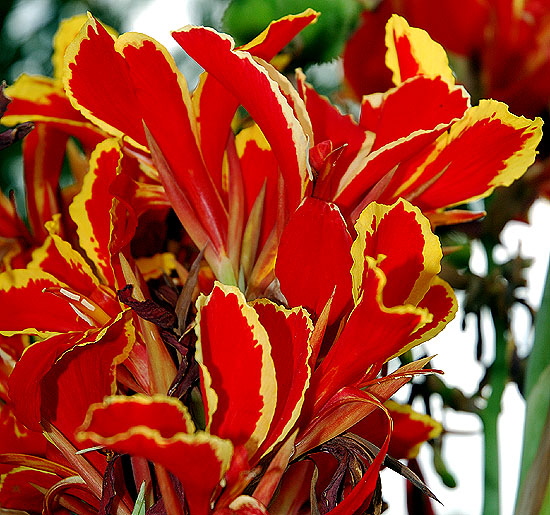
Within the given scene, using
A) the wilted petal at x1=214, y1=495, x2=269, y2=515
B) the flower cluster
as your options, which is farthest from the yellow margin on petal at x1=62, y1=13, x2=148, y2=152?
the wilted petal at x1=214, y1=495, x2=269, y2=515

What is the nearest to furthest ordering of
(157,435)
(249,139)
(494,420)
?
(157,435), (249,139), (494,420)

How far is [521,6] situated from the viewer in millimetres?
424

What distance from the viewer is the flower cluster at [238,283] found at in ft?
0.62

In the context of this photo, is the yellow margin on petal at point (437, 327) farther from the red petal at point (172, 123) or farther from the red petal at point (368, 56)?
the red petal at point (368, 56)

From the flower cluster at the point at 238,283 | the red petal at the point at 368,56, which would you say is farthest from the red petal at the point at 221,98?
the red petal at the point at 368,56

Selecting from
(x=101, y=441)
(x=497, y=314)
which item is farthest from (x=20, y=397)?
(x=497, y=314)

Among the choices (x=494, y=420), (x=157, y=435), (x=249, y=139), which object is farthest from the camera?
(x=494, y=420)

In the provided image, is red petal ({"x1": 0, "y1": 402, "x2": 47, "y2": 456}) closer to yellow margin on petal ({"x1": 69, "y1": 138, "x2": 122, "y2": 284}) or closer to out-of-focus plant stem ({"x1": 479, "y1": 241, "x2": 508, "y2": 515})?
yellow margin on petal ({"x1": 69, "y1": 138, "x2": 122, "y2": 284})

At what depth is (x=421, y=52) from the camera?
0.80 ft

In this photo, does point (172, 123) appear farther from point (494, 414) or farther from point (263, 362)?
point (494, 414)

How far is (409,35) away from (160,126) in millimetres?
80

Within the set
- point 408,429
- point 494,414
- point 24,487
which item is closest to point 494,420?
point 494,414

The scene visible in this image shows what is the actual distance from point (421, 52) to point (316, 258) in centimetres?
8

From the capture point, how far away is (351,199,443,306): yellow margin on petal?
0.62 feet
